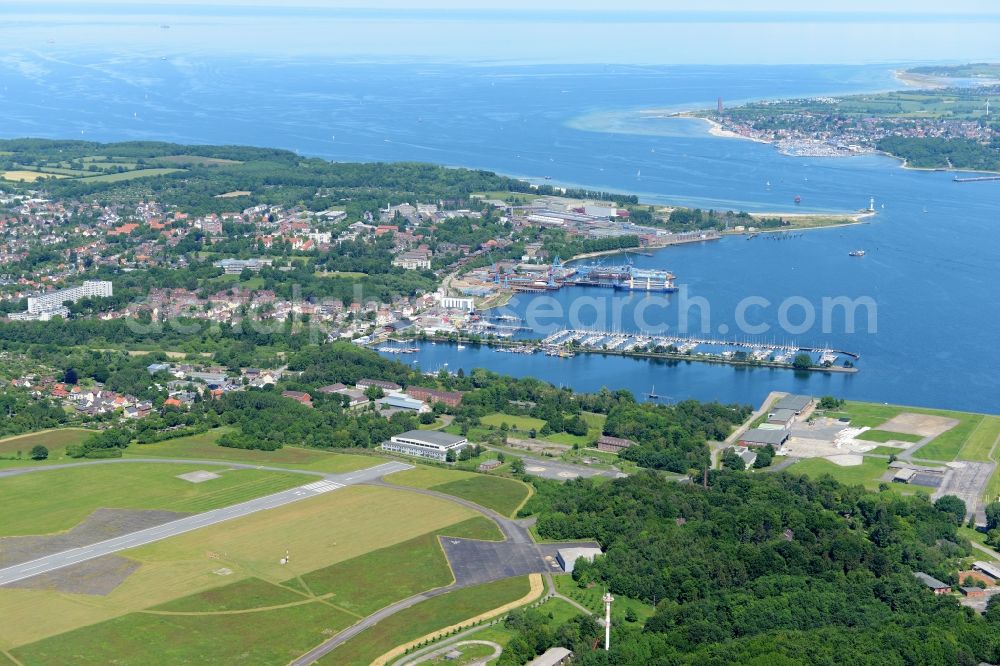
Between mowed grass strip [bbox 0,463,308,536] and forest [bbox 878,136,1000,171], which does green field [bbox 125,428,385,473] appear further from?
forest [bbox 878,136,1000,171]

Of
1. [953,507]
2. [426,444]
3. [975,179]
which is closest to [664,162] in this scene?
[975,179]

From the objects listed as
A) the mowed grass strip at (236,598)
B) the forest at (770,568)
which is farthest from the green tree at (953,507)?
the mowed grass strip at (236,598)

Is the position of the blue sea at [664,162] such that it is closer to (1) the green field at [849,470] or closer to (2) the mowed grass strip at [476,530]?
(1) the green field at [849,470]

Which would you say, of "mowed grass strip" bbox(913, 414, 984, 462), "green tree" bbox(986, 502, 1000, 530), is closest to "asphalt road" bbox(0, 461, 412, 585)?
"mowed grass strip" bbox(913, 414, 984, 462)

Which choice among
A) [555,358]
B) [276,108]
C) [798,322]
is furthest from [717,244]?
[276,108]

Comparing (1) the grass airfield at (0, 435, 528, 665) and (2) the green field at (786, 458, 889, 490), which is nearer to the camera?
(1) the grass airfield at (0, 435, 528, 665)

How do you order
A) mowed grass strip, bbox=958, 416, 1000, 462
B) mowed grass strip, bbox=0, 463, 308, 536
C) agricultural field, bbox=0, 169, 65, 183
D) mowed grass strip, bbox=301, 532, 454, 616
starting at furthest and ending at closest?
1. agricultural field, bbox=0, 169, 65, 183
2. mowed grass strip, bbox=958, 416, 1000, 462
3. mowed grass strip, bbox=0, 463, 308, 536
4. mowed grass strip, bbox=301, 532, 454, 616
